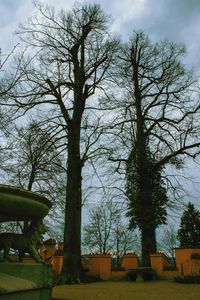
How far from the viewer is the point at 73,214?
18859mm

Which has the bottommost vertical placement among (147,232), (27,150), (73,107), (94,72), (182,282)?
(182,282)

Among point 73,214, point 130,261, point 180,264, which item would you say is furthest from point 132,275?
point 73,214

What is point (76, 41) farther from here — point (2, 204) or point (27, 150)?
point (2, 204)

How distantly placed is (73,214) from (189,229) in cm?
1814

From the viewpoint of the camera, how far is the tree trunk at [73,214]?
1750 centimetres

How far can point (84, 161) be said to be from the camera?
2047cm

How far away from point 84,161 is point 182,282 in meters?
7.71

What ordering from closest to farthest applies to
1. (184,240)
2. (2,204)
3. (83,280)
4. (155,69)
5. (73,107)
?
(2,204)
(83,280)
(73,107)
(155,69)
(184,240)

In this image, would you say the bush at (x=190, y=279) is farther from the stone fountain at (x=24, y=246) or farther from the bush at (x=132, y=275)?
the stone fountain at (x=24, y=246)

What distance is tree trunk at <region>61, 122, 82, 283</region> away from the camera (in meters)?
17.5

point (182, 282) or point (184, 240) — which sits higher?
point (184, 240)

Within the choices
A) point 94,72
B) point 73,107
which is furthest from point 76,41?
point 73,107

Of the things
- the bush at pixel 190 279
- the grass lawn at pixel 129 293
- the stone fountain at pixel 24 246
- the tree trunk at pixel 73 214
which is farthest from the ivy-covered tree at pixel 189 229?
the stone fountain at pixel 24 246

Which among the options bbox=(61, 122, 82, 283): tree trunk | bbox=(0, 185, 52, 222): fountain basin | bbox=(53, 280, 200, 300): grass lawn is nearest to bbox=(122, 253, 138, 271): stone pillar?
bbox=(61, 122, 82, 283): tree trunk
